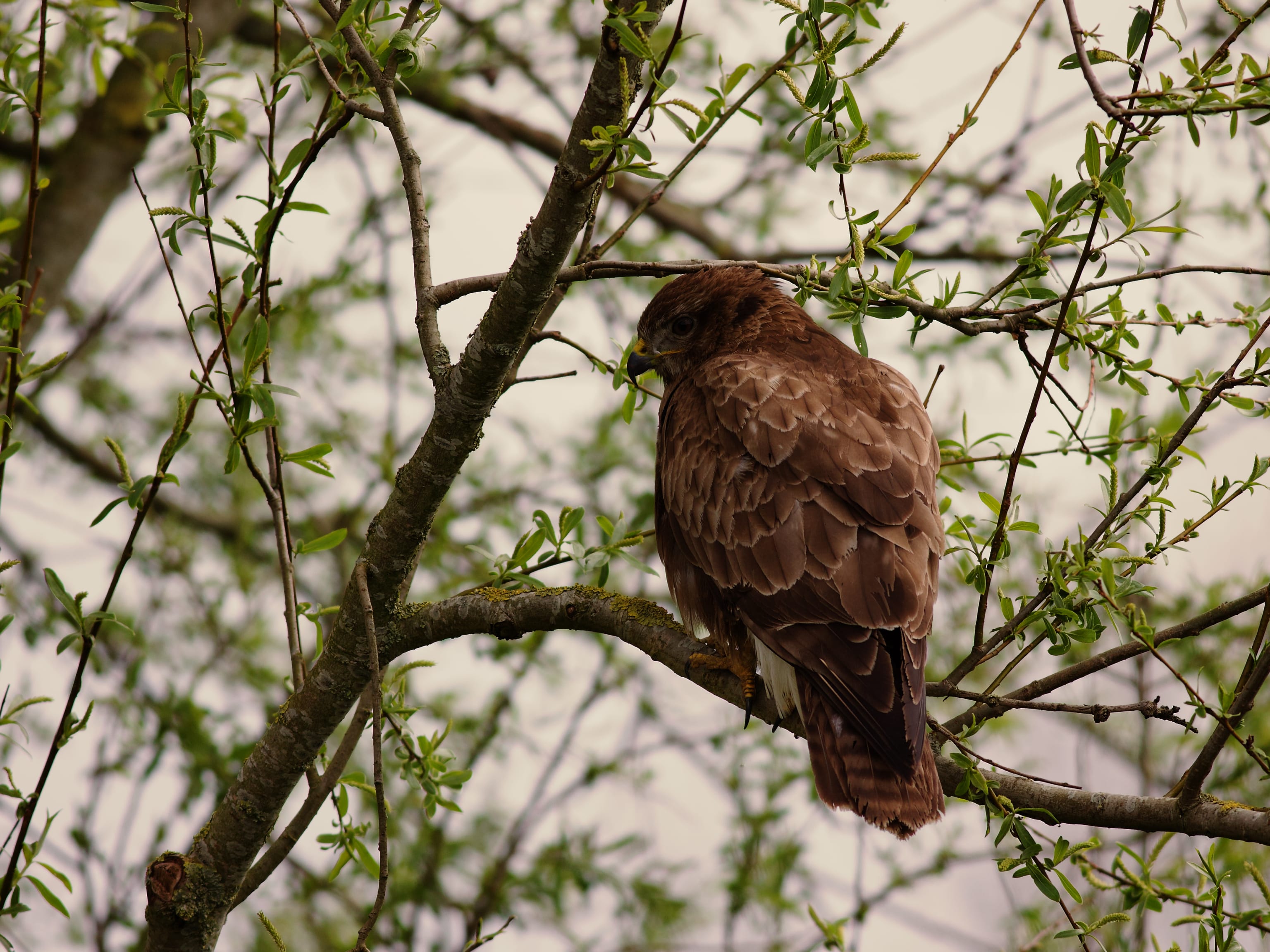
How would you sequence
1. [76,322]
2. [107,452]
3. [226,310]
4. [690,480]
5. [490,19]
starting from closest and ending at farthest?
1. [226,310]
2. [690,480]
3. [490,19]
4. [76,322]
5. [107,452]

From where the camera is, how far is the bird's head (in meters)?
4.68

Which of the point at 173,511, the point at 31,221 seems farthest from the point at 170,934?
the point at 173,511

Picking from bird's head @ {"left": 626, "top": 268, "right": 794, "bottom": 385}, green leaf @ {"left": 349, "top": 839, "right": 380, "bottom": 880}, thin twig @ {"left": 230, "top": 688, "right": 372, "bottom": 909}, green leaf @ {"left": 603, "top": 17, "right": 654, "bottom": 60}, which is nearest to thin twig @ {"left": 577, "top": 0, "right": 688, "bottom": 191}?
green leaf @ {"left": 603, "top": 17, "right": 654, "bottom": 60}

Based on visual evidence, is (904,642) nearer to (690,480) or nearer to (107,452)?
(690,480)

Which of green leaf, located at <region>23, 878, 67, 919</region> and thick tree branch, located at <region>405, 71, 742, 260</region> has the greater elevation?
thick tree branch, located at <region>405, 71, 742, 260</region>

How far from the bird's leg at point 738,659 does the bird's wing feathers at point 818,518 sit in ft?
0.37

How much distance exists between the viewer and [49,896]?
8.70 feet

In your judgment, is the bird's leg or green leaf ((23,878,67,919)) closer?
green leaf ((23,878,67,919))

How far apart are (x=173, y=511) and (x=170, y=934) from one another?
15.5ft

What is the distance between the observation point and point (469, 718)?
6.28m

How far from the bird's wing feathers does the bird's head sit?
66 cm

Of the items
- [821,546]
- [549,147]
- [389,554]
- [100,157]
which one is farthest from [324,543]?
[549,147]

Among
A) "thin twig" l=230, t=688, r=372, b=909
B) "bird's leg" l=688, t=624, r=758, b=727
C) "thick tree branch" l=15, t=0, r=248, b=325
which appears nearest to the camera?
"thin twig" l=230, t=688, r=372, b=909

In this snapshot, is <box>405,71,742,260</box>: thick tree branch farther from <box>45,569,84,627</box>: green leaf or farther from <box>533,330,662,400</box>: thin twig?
<box>45,569,84,627</box>: green leaf
